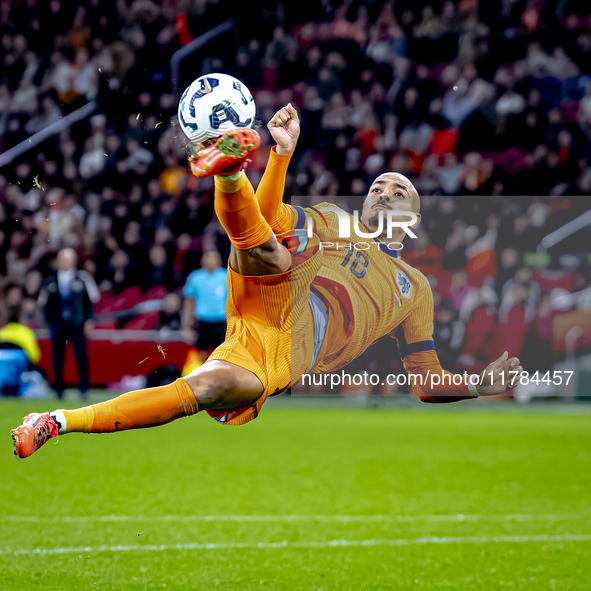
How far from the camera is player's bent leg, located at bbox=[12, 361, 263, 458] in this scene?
2891 millimetres

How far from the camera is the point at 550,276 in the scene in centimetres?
644

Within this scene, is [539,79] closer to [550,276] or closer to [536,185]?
[536,185]

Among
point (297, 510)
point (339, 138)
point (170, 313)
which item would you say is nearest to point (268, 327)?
point (297, 510)

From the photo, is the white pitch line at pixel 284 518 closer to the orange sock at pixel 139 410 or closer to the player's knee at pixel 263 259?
the orange sock at pixel 139 410

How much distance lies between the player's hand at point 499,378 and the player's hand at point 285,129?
50.0 inches

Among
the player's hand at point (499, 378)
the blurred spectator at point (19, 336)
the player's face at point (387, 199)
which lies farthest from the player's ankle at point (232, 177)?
the blurred spectator at point (19, 336)

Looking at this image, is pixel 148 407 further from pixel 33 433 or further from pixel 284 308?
pixel 284 308

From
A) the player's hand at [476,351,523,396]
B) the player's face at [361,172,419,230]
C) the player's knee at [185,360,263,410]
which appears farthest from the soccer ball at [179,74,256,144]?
the player's hand at [476,351,523,396]

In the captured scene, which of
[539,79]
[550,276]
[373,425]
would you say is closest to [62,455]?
[373,425]

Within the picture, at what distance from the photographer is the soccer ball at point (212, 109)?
2.96 m

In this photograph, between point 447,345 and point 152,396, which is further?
point 447,345

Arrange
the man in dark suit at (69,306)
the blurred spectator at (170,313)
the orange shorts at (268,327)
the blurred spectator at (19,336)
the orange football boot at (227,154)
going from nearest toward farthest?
the orange football boot at (227,154) < the orange shorts at (268,327) < the man in dark suit at (69,306) < the blurred spectator at (170,313) < the blurred spectator at (19,336)

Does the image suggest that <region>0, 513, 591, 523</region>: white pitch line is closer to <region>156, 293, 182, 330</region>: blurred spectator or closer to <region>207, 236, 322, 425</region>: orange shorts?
<region>156, 293, 182, 330</region>: blurred spectator

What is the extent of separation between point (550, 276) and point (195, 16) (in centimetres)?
595
